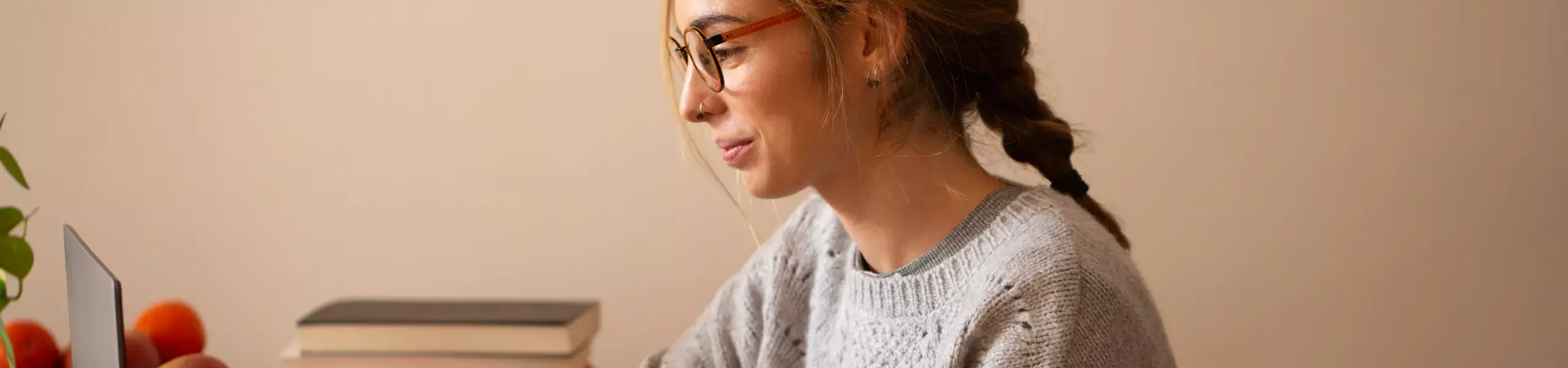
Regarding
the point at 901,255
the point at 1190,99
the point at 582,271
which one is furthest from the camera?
the point at 582,271

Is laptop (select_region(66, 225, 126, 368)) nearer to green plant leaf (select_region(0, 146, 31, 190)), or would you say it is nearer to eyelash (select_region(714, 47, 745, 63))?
green plant leaf (select_region(0, 146, 31, 190))

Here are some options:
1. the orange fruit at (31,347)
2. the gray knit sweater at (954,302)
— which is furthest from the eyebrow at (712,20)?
the orange fruit at (31,347)

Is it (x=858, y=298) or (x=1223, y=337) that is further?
(x=1223, y=337)

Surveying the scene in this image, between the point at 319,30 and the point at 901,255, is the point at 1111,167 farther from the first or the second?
the point at 319,30

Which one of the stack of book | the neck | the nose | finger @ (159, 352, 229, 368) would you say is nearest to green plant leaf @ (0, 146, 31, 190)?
finger @ (159, 352, 229, 368)

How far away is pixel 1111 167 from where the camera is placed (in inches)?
51.8

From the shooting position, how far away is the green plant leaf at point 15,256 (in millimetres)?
717

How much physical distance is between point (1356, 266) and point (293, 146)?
122 centimetres

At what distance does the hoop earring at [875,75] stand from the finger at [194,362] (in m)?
0.49

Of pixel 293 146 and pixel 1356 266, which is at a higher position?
pixel 293 146

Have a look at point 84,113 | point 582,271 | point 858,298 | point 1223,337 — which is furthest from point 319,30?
point 1223,337

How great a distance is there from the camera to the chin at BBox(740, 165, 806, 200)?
82cm

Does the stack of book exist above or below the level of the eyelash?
below

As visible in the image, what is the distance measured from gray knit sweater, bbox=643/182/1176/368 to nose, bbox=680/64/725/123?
0.59 feet
